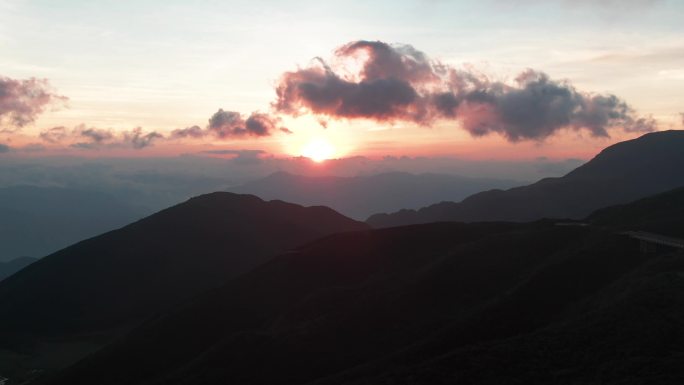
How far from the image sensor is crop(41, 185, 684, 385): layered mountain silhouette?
140 feet

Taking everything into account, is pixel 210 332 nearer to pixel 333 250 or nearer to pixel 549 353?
pixel 333 250

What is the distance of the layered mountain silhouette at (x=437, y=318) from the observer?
42688mm

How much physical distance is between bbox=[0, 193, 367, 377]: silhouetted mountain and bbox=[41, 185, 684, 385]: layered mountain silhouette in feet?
127

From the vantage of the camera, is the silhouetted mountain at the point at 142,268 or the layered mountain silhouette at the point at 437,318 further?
the silhouetted mountain at the point at 142,268

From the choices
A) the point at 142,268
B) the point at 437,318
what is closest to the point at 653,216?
the point at 437,318

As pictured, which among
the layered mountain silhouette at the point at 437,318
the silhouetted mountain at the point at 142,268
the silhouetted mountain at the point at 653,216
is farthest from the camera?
the silhouetted mountain at the point at 142,268

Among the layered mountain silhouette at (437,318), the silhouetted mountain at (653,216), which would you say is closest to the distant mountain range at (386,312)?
the layered mountain silhouette at (437,318)

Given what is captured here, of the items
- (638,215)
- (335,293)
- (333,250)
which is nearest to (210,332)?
(335,293)

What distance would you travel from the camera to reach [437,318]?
64.7 m

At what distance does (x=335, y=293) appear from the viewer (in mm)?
83688

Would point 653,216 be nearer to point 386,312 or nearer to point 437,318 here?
point 437,318

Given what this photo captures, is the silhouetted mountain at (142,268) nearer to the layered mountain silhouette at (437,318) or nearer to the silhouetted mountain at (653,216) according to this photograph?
the layered mountain silhouette at (437,318)

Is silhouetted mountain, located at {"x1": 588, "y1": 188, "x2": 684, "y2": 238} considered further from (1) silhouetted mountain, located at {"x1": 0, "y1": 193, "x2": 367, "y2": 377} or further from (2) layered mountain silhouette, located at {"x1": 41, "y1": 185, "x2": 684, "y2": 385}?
(1) silhouetted mountain, located at {"x1": 0, "y1": 193, "x2": 367, "y2": 377}

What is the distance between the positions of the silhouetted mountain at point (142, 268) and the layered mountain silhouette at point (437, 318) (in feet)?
127
